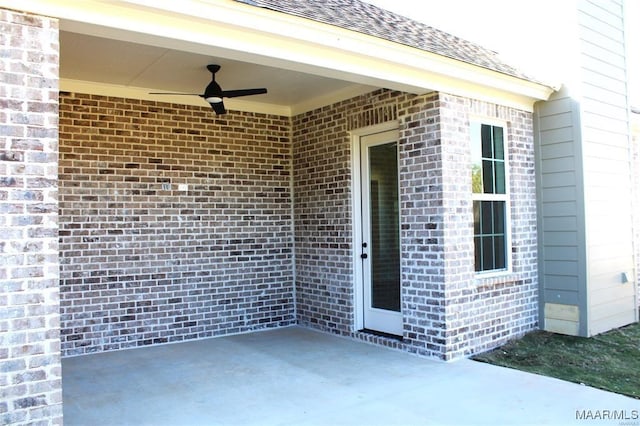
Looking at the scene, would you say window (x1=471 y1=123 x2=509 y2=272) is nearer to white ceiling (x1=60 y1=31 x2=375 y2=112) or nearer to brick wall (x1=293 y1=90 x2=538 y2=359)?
brick wall (x1=293 y1=90 x2=538 y2=359)

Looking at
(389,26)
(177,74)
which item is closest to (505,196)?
(389,26)

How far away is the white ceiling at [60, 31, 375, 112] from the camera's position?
16.2ft

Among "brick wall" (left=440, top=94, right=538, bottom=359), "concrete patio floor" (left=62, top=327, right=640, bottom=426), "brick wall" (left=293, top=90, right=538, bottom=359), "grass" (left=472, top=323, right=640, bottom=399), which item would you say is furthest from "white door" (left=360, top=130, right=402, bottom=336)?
"grass" (left=472, top=323, right=640, bottom=399)

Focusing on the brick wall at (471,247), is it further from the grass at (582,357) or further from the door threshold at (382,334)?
the door threshold at (382,334)

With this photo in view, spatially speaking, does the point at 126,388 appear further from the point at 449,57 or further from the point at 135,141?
the point at 449,57

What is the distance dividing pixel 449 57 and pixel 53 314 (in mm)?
4209

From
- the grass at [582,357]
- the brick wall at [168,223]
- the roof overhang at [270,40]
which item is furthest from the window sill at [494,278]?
the brick wall at [168,223]

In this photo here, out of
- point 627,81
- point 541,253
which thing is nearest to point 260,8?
point 541,253

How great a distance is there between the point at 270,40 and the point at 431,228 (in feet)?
8.43

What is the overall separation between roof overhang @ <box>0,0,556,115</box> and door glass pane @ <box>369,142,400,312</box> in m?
1.10

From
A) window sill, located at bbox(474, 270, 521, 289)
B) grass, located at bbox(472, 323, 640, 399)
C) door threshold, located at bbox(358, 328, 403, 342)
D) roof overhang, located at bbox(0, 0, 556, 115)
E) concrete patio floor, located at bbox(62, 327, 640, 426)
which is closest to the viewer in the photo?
roof overhang, located at bbox(0, 0, 556, 115)

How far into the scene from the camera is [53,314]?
3.25 metres

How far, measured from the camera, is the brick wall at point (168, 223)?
19.3ft

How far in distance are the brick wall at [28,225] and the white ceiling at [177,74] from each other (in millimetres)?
1360
